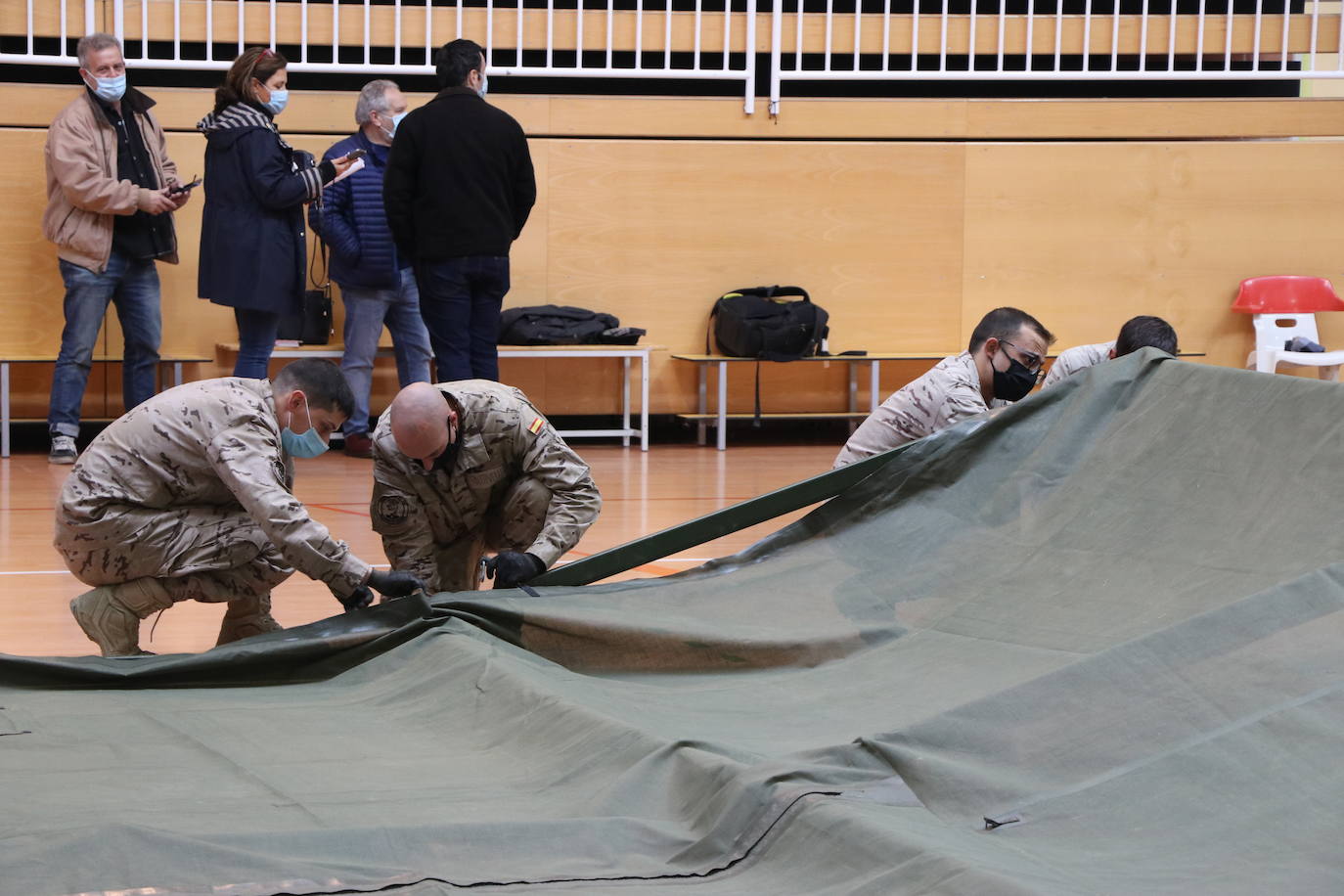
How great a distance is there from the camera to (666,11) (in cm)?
722

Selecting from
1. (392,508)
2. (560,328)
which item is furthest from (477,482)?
(560,328)

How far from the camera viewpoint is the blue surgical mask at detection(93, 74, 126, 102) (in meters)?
5.71

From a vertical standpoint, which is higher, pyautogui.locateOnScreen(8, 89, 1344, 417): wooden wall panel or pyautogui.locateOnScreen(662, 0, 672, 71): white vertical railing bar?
pyautogui.locateOnScreen(662, 0, 672, 71): white vertical railing bar

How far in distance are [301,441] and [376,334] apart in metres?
3.39

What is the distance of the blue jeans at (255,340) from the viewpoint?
5.79 meters

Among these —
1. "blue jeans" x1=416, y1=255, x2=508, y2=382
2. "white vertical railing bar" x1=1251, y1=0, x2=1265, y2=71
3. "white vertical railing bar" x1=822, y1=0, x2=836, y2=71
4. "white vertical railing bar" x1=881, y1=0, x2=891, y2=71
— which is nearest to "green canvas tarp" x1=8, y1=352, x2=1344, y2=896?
"blue jeans" x1=416, y1=255, x2=508, y2=382

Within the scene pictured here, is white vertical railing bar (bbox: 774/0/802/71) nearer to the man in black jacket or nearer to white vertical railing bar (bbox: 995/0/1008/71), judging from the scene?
white vertical railing bar (bbox: 995/0/1008/71)

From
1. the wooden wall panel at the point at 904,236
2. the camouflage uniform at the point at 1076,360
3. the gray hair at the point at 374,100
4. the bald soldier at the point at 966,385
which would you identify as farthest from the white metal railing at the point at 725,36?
the bald soldier at the point at 966,385

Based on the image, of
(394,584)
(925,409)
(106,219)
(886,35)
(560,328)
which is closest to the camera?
(394,584)

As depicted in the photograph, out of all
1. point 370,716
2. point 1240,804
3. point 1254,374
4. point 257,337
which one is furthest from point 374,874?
point 257,337

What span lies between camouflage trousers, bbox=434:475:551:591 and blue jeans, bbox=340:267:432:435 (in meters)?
2.95

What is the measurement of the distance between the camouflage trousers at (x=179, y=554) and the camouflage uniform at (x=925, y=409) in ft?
4.16

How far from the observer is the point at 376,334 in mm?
6414

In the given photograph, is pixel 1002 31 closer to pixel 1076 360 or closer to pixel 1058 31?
pixel 1058 31
